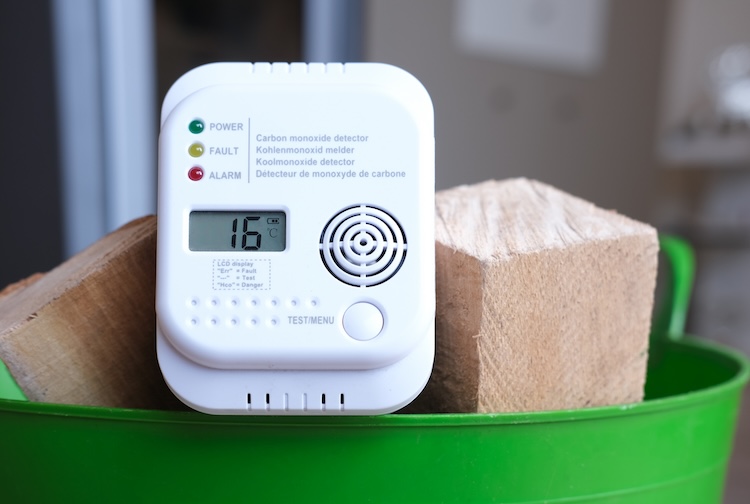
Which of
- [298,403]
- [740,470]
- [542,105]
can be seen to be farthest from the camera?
[542,105]

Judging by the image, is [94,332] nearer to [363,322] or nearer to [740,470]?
[363,322]

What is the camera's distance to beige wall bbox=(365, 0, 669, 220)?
1351 millimetres

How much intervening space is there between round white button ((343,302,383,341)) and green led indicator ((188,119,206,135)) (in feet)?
0.33

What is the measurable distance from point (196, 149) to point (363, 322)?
0.10 m

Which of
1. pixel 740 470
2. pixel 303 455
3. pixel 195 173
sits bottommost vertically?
pixel 740 470

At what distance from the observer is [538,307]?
0.34 meters

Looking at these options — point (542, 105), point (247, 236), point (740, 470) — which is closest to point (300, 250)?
point (247, 236)

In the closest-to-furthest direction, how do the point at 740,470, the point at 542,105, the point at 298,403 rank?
1. the point at 298,403
2. the point at 740,470
3. the point at 542,105

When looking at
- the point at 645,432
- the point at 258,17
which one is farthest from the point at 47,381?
the point at 258,17

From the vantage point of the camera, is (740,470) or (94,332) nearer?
(94,332)

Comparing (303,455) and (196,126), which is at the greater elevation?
(196,126)

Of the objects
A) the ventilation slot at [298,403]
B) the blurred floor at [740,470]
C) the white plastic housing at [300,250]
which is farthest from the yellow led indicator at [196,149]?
the blurred floor at [740,470]

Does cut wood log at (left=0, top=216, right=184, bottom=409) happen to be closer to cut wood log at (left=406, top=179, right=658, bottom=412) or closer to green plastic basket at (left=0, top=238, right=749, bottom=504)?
green plastic basket at (left=0, top=238, right=749, bottom=504)

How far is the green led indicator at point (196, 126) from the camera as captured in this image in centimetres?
30
